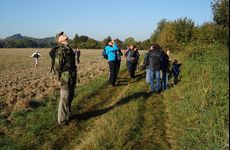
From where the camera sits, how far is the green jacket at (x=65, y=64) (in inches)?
298

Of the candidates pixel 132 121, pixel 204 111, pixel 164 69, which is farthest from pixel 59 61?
pixel 164 69

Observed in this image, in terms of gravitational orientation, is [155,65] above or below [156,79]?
above

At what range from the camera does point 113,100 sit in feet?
35.2

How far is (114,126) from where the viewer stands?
724 centimetres

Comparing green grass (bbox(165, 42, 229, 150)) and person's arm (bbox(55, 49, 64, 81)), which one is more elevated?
person's arm (bbox(55, 49, 64, 81))

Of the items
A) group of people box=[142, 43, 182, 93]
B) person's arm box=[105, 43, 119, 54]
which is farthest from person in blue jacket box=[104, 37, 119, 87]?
group of people box=[142, 43, 182, 93]

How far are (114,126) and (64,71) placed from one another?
6.03 feet

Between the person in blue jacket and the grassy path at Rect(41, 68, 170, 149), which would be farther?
the person in blue jacket

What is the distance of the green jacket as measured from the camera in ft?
24.9

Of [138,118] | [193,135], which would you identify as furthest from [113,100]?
[193,135]

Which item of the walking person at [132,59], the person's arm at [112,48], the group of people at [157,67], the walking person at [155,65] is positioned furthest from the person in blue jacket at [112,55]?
the walking person at [132,59]

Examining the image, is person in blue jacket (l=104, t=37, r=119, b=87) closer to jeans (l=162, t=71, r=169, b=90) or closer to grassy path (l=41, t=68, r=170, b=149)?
jeans (l=162, t=71, r=169, b=90)

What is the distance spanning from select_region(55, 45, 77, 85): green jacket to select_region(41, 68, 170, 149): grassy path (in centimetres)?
114

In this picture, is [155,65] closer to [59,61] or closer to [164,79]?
[164,79]
